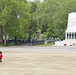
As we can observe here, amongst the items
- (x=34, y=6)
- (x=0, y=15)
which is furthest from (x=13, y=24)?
(x=34, y=6)

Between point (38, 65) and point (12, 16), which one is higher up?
point (12, 16)

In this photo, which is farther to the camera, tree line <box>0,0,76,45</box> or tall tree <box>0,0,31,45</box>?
tree line <box>0,0,76,45</box>

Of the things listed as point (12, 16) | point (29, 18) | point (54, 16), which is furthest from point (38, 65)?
point (54, 16)

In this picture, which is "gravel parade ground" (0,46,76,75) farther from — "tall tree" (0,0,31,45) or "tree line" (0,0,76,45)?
"tree line" (0,0,76,45)

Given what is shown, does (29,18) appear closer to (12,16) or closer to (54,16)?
(12,16)

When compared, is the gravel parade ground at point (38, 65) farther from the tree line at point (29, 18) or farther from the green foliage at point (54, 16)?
the green foliage at point (54, 16)

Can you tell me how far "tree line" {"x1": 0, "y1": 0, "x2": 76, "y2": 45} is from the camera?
81812mm

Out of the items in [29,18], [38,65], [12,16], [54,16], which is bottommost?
[38,65]

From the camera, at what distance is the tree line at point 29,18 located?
81812 mm

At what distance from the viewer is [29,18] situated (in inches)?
3445

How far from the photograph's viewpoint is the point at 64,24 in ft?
317

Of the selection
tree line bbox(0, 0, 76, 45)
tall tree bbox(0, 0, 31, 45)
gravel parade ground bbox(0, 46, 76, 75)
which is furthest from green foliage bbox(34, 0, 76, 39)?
gravel parade ground bbox(0, 46, 76, 75)

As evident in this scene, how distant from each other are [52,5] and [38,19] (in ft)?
26.6

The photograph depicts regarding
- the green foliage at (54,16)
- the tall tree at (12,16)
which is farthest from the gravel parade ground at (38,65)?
the green foliage at (54,16)
